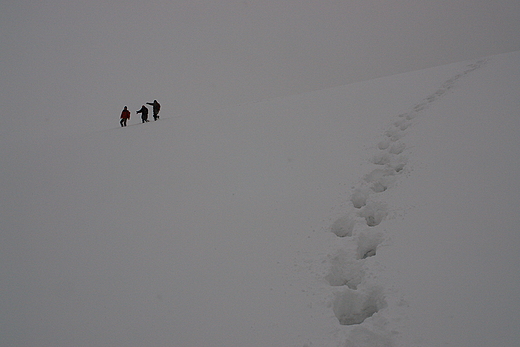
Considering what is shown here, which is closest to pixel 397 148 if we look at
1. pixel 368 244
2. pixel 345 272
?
pixel 368 244

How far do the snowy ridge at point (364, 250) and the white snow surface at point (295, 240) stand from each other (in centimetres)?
2

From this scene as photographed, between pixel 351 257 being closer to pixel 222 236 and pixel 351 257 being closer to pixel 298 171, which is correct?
pixel 222 236

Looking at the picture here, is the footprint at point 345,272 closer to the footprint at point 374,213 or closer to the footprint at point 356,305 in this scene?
the footprint at point 356,305

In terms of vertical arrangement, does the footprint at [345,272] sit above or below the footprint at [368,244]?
below

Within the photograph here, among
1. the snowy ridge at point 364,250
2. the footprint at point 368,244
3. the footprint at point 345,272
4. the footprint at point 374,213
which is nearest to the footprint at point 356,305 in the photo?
the snowy ridge at point 364,250

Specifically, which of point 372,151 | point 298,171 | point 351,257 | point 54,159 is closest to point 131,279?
point 351,257

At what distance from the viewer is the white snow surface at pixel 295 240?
3168 mm

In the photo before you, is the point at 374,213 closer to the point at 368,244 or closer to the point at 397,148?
→ the point at 368,244

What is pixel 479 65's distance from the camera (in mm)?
11719

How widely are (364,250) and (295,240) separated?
1.07 m

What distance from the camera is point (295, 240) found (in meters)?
4.61

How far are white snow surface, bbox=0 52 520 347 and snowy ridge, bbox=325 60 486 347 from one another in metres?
0.02

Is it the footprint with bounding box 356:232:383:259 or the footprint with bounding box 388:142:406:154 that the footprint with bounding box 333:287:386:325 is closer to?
the footprint with bounding box 356:232:383:259

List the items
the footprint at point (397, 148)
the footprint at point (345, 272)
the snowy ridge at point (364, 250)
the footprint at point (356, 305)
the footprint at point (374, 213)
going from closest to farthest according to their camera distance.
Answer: the snowy ridge at point (364, 250) < the footprint at point (356, 305) < the footprint at point (345, 272) < the footprint at point (374, 213) < the footprint at point (397, 148)
